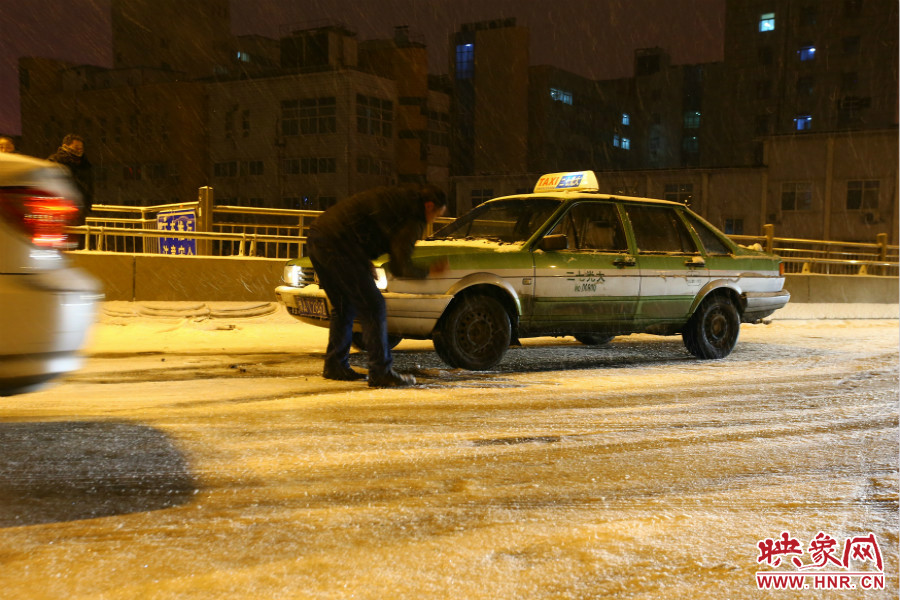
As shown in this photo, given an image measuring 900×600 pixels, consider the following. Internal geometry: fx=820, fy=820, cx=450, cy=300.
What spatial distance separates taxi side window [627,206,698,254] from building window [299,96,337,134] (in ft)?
133

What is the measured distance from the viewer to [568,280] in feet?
23.4

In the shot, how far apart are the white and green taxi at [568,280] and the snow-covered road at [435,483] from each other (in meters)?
0.56

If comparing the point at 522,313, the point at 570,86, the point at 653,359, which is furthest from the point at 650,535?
the point at 570,86

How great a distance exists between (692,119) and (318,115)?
1285 inches

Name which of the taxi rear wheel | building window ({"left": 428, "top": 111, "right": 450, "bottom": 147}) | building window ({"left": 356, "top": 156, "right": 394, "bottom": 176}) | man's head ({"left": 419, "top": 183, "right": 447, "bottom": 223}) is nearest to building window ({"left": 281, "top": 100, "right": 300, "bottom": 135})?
building window ({"left": 356, "top": 156, "right": 394, "bottom": 176})

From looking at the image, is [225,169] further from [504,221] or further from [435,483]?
[435,483]

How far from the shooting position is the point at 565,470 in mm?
3924

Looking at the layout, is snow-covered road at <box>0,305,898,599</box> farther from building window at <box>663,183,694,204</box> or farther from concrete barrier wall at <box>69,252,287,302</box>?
building window at <box>663,183,694,204</box>

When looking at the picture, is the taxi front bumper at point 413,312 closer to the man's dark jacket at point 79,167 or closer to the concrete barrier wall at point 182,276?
the man's dark jacket at point 79,167

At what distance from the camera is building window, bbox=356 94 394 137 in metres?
47.1

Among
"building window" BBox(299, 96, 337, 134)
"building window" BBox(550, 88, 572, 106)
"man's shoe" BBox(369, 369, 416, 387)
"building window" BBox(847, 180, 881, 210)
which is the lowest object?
"man's shoe" BBox(369, 369, 416, 387)

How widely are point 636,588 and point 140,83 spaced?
216ft

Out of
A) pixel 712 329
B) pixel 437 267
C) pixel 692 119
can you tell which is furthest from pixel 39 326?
pixel 692 119

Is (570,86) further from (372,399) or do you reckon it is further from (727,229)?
(372,399)
